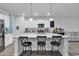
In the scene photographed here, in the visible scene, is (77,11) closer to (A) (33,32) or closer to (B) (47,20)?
(B) (47,20)

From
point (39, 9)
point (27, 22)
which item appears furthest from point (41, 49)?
point (39, 9)

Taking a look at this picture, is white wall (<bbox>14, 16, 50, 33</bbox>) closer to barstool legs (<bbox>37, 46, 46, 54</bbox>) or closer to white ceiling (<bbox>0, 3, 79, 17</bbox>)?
white ceiling (<bbox>0, 3, 79, 17</bbox>)

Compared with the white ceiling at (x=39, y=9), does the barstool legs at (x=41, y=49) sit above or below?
below

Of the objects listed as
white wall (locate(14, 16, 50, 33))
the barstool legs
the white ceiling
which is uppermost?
the white ceiling

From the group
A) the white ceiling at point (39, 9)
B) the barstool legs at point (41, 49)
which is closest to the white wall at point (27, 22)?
the white ceiling at point (39, 9)

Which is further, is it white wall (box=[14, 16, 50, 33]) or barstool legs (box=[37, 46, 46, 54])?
barstool legs (box=[37, 46, 46, 54])

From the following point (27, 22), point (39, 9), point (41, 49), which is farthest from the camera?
point (41, 49)

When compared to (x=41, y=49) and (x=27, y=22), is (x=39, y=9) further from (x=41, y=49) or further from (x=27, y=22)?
(x=41, y=49)

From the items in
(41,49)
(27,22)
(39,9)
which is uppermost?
(39,9)

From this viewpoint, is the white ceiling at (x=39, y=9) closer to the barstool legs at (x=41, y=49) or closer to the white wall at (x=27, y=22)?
the white wall at (x=27, y=22)

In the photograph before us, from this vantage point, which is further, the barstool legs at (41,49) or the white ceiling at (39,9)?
the barstool legs at (41,49)

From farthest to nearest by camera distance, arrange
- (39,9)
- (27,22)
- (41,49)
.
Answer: (41,49)
(39,9)
(27,22)

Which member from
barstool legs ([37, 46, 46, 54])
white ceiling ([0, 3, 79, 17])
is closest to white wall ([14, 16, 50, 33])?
white ceiling ([0, 3, 79, 17])

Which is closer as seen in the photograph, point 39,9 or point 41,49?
point 39,9
